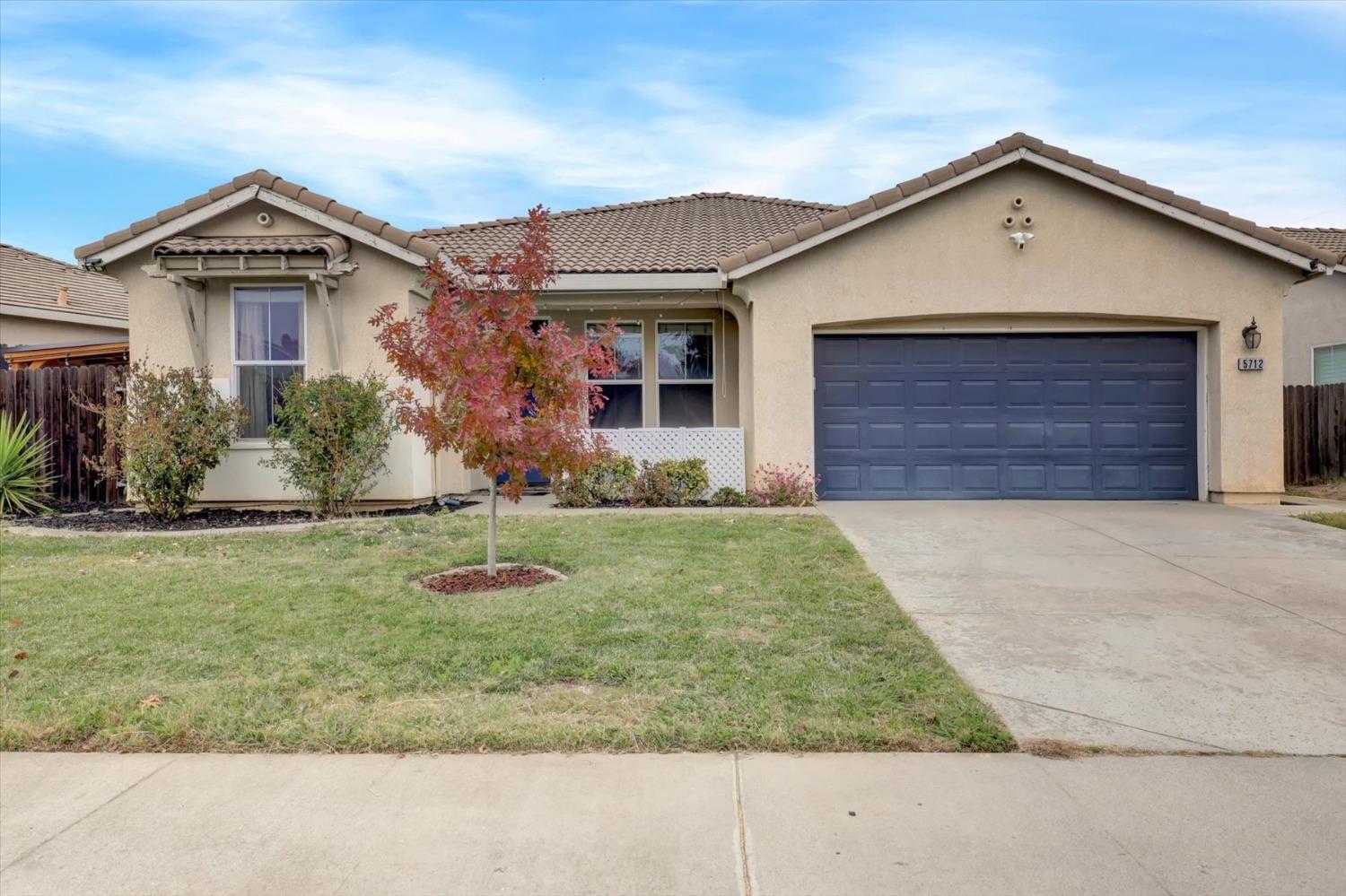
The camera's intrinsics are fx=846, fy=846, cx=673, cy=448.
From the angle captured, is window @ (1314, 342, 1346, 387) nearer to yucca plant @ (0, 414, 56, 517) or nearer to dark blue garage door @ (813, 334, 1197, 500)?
dark blue garage door @ (813, 334, 1197, 500)

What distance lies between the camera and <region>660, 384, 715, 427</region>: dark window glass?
557 inches

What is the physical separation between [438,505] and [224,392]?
3274 mm

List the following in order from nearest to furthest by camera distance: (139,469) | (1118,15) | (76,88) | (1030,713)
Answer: (1030,713) → (139,469) → (1118,15) → (76,88)

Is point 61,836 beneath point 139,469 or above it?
beneath

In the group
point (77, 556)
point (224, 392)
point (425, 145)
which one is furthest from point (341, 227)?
point (425, 145)

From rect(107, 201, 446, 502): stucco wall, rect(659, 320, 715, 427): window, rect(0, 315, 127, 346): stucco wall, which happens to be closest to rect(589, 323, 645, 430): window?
rect(659, 320, 715, 427): window

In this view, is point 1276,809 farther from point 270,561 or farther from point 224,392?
point 224,392

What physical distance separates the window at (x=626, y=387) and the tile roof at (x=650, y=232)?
52.1 inches

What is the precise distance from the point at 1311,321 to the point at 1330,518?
10.4m

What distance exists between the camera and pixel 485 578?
285 inches

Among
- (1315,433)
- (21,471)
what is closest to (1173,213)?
(1315,433)

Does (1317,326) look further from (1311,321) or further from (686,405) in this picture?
(686,405)

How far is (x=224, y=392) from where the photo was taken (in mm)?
11633

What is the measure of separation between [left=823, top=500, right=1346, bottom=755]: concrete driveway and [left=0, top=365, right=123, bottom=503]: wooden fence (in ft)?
36.5
